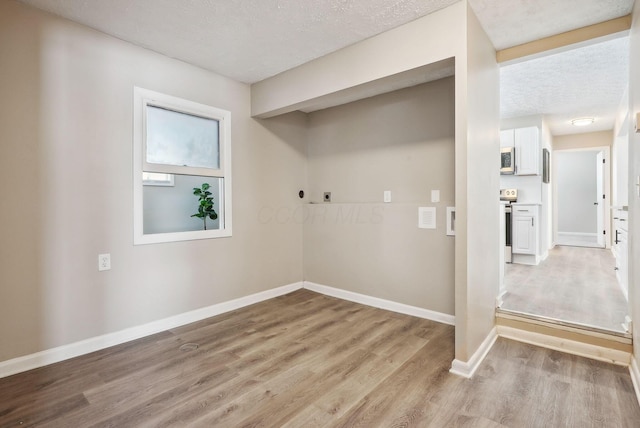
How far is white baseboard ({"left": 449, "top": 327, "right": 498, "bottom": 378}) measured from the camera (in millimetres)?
2113

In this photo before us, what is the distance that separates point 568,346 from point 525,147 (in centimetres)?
397

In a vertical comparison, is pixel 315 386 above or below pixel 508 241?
below

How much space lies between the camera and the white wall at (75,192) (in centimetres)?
213

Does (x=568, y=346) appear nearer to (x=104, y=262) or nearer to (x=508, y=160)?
(x=104, y=262)

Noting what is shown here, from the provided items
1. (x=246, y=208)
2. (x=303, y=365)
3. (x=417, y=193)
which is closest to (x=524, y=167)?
(x=417, y=193)

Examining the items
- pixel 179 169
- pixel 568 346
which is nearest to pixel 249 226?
pixel 179 169

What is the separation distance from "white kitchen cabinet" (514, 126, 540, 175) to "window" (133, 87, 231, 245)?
4.85 m

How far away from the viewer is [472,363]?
219 cm

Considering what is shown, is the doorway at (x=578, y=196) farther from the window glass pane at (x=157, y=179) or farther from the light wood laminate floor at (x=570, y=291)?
the window glass pane at (x=157, y=179)

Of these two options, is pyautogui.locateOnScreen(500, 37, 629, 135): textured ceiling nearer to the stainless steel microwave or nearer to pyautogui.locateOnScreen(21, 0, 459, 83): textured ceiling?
the stainless steel microwave

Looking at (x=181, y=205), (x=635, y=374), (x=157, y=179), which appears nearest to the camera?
(x=635, y=374)

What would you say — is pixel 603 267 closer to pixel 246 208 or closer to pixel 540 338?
pixel 540 338

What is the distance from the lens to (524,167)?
17.7 feet

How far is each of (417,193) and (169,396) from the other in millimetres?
2703
